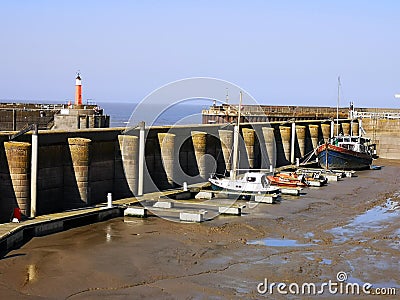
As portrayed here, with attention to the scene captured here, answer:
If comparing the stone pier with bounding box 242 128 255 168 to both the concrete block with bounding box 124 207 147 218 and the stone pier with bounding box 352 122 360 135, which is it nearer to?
the concrete block with bounding box 124 207 147 218

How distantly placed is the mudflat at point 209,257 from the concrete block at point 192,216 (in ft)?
1.04

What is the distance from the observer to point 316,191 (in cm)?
3416

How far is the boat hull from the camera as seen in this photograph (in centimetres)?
4431

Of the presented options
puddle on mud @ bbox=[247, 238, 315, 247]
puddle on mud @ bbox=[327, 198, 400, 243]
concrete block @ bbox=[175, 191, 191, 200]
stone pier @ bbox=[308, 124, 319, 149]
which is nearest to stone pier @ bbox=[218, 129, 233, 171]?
concrete block @ bbox=[175, 191, 191, 200]

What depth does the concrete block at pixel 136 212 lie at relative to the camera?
25.2 m

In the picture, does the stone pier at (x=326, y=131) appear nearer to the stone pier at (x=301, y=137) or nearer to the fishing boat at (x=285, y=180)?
the stone pier at (x=301, y=137)

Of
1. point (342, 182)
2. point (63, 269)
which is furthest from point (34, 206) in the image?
point (342, 182)

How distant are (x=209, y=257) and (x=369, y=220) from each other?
9442 mm

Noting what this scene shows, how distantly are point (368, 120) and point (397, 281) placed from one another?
43.2 metres

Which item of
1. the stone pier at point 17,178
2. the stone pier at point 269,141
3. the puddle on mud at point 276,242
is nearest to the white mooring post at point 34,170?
the stone pier at point 17,178

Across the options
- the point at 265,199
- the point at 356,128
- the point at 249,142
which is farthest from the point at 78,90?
the point at 356,128

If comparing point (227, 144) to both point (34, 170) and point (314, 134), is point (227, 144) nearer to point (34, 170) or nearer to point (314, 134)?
point (314, 134)

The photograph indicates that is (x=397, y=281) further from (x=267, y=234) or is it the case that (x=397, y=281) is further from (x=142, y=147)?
(x=142, y=147)

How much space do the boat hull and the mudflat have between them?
54.4ft
